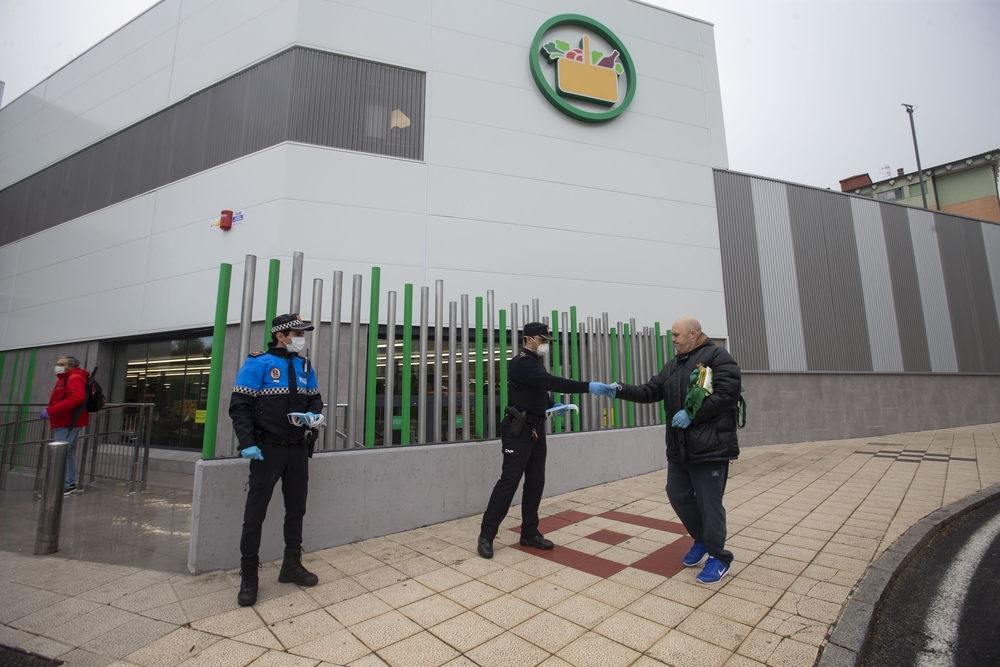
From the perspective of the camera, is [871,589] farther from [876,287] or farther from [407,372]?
[876,287]

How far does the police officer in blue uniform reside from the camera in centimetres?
316

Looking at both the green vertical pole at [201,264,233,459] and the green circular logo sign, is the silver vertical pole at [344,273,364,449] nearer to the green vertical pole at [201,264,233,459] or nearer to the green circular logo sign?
the green vertical pole at [201,264,233,459]

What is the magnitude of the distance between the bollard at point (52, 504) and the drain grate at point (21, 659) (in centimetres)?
199

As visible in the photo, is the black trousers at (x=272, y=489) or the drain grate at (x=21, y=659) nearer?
the drain grate at (x=21, y=659)

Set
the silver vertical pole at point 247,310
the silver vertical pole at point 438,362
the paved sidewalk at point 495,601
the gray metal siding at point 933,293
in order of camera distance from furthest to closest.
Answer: the gray metal siding at point 933,293
the silver vertical pole at point 438,362
the silver vertical pole at point 247,310
the paved sidewalk at point 495,601

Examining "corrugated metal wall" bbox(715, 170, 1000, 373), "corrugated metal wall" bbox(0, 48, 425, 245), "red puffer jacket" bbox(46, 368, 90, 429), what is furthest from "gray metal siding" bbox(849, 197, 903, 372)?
"red puffer jacket" bbox(46, 368, 90, 429)

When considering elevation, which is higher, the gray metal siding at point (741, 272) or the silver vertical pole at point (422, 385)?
the gray metal siding at point (741, 272)

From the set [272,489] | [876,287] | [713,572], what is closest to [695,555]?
[713,572]

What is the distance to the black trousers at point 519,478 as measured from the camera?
3934 millimetres

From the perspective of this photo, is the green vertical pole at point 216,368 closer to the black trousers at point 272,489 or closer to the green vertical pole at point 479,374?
the black trousers at point 272,489

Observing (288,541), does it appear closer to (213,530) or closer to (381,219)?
(213,530)

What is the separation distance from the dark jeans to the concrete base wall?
24.9ft

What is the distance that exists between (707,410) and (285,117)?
8.26 m

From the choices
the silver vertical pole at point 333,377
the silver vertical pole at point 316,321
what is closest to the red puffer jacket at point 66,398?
the silver vertical pole at point 316,321
